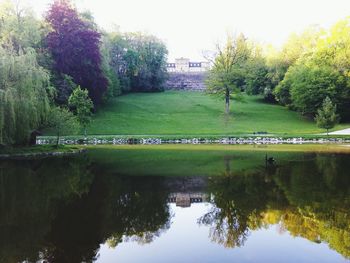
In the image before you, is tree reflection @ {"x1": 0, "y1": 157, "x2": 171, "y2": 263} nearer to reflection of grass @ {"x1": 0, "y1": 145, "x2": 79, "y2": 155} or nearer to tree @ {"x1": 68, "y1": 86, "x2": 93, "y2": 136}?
reflection of grass @ {"x1": 0, "y1": 145, "x2": 79, "y2": 155}

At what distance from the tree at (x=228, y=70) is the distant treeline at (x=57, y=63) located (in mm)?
14795

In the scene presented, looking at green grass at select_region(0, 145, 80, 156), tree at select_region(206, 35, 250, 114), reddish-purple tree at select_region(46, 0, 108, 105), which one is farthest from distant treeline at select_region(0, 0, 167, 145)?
tree at select_region(206, 35, 250, 114)

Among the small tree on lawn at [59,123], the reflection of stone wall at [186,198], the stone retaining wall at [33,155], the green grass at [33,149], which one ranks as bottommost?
the stone retaining wall at [33,155]

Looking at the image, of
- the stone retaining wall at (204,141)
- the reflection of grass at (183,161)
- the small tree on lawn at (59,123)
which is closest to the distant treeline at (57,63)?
the small tree on lawn at (59,123)

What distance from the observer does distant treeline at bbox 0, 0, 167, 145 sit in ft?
95.7

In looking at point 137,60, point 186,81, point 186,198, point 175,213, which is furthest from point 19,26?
point 186,81

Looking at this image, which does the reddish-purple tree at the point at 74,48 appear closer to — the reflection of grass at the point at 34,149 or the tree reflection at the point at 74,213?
the reflection of grass at the point at 34,149

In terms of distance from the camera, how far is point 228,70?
5916 cm

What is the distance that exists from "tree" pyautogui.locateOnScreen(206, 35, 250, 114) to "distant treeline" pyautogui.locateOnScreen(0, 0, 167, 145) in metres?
14.8

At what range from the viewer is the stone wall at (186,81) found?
87625mm

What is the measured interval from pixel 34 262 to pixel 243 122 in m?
47.3

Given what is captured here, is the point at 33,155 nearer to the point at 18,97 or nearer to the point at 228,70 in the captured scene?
the point at 18,97

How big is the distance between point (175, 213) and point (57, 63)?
41.9 meters

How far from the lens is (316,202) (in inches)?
597
